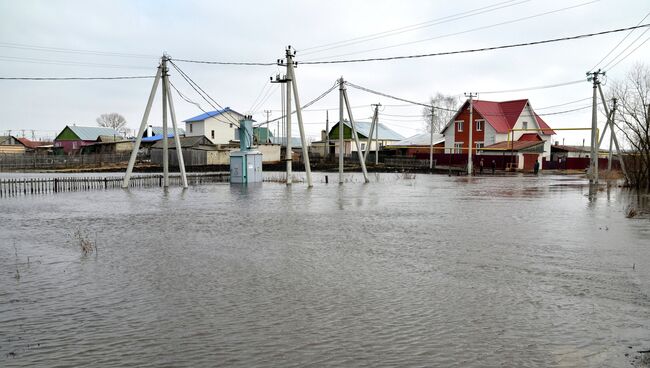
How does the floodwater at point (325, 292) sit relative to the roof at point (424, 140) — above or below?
below

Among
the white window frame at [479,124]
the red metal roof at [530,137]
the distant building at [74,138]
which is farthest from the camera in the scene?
the distant building at [74,138]

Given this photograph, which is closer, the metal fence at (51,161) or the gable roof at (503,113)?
the metal fence at (51,161)

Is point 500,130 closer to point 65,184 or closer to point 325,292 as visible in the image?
point 65,184

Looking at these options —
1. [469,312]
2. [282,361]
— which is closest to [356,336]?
[282,361]

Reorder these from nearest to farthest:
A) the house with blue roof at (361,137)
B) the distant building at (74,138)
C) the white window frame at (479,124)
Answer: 1. the white window frame at (479,124)
2. the house with blue roof at (361,137)
3. the distant building at (74,138)

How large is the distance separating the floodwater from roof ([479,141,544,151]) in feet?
130

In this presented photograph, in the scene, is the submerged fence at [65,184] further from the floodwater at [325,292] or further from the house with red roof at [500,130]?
the house with red roof at [500,130]

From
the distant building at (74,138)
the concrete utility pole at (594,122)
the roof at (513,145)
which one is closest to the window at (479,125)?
the roof at (513,145)

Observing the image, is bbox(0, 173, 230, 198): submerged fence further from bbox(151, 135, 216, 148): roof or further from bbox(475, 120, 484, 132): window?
bbox(475, 120, 484, 132): window

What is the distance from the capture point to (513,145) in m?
55.8

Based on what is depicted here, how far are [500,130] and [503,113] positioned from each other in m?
3.76

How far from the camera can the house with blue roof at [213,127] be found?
234ft

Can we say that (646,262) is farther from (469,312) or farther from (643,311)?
(469,312)

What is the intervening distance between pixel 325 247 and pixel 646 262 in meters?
6.11
